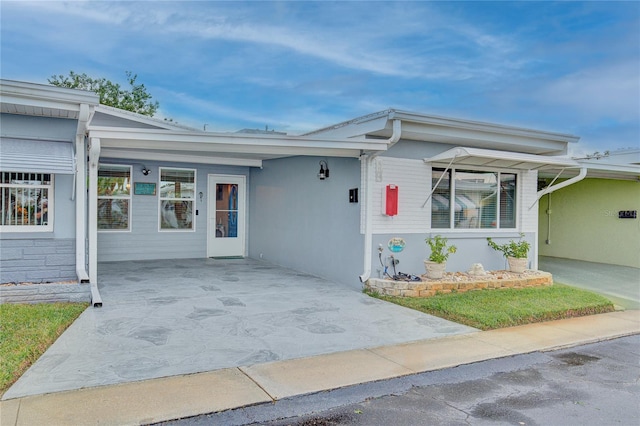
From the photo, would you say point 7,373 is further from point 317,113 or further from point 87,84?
point 87,84

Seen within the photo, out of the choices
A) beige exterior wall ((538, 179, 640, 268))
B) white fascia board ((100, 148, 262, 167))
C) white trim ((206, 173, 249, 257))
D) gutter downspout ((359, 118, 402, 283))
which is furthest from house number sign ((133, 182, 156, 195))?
beige exterior wall ((538, 179, 640, 268))

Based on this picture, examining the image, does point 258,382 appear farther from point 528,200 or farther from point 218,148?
point 528,200

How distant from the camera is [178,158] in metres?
10.3

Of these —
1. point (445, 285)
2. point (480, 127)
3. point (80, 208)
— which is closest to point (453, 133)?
point (480, 127)

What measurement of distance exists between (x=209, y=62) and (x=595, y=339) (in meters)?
Result: 14.3

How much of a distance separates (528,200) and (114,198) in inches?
366

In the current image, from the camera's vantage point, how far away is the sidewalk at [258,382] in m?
3.13

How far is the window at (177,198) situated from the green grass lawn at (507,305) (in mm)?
5915

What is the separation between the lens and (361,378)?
3965 mm

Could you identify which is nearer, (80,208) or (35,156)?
(35,156)

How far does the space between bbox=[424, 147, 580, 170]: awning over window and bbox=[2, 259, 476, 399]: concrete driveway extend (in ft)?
8.89

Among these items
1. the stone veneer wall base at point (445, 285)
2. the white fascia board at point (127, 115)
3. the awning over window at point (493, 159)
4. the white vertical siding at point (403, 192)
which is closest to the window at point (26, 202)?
the white fascia board at point (127, 115)

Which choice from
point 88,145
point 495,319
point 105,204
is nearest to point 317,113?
point 105,204

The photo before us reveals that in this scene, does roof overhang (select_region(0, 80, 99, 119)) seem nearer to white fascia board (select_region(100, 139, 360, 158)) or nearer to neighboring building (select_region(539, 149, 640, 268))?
white fascia board (select_region(100, 139, 360, 158))
